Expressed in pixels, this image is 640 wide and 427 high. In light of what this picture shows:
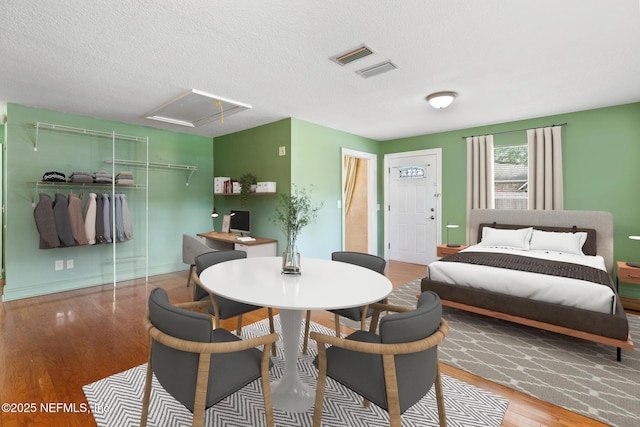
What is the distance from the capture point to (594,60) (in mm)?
2652

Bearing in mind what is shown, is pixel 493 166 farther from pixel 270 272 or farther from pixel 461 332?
pixel 270 272

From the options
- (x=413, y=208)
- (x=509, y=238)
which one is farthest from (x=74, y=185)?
(x=509, y=238)

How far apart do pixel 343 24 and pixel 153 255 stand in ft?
15.0

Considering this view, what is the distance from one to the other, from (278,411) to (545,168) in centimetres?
464

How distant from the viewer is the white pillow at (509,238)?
407 cm

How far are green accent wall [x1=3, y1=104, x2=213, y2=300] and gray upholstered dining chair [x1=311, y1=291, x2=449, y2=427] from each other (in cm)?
444

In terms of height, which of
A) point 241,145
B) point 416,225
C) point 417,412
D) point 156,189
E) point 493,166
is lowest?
point 417,412

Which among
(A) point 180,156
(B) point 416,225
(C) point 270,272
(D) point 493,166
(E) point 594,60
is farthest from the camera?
(B) point 416,225

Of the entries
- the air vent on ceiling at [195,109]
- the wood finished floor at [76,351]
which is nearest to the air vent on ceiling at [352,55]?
the air vent on ceiling at [195,109]

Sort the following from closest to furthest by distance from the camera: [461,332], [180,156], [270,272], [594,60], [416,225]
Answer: [270,272], [594,60], [461,332], [180,156], [416,225]

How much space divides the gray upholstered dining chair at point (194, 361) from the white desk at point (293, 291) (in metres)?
0.24

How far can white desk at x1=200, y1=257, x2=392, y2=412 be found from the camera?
149cm

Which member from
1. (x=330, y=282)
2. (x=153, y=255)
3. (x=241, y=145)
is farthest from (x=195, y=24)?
(x=153, y=255)

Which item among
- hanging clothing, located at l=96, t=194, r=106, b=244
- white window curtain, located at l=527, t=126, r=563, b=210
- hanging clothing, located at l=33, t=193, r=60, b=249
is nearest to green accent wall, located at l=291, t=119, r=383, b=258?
hanging clothing, located at l=96, t=194, r=106, b=244
